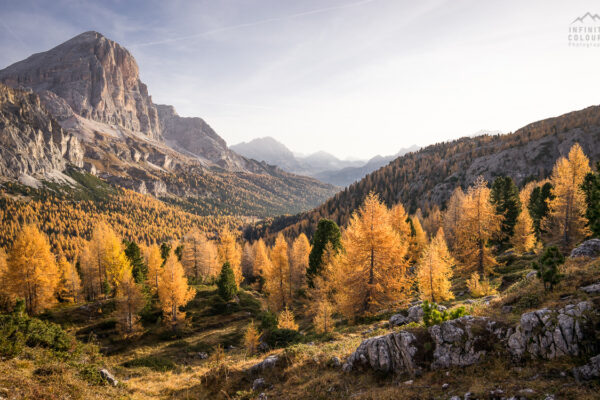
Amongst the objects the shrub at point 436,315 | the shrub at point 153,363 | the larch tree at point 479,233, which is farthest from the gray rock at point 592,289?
the shrub at point 153,363

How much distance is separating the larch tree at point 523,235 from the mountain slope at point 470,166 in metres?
85.0

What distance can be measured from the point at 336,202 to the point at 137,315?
13874cm

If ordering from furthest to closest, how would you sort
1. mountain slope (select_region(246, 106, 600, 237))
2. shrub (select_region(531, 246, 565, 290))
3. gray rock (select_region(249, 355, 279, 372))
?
mountain slope (select_region(246, 106, 600, 237))
gray rock (select_region(249, 355, 279, 372))
shrub (select_region(531, 246, 565, 290))

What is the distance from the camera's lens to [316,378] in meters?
14.2

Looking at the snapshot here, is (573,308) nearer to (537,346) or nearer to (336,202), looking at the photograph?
(537,346)

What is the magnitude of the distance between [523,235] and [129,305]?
200ft

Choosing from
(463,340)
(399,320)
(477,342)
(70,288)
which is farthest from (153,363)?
(70,288)

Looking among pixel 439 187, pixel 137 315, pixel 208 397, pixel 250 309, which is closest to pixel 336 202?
pixel 439 187

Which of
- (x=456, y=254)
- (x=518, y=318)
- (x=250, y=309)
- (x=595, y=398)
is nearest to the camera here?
(x=595, y=398)

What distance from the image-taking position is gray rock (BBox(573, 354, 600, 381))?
8203mm

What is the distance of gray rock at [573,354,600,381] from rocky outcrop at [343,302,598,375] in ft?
2.27

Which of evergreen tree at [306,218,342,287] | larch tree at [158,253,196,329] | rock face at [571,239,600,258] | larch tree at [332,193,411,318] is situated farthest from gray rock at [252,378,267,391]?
larch tree at [158,253,196,329]

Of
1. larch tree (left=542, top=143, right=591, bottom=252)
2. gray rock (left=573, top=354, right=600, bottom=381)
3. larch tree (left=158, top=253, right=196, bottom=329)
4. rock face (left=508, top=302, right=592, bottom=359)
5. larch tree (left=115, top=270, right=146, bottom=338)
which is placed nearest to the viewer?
gray rock (left=573, top=354, right=600, bottom=381)

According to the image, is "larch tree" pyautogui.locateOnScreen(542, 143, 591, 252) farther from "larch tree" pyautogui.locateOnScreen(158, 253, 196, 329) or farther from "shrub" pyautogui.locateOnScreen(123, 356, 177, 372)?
"larch tree" pyautogui.locateOnScreen(158, 253, 196, 329)
